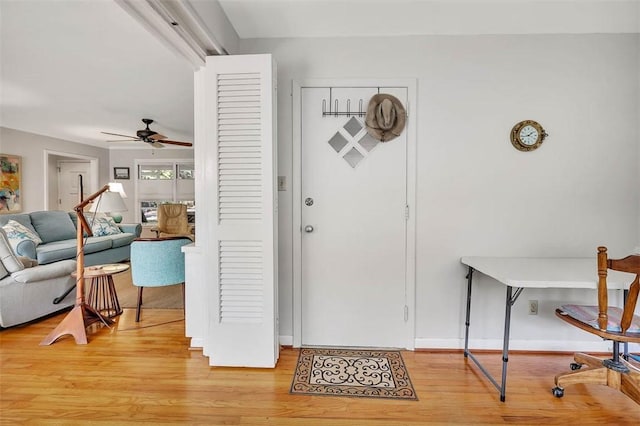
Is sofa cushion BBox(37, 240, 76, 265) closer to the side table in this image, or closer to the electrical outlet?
the side table

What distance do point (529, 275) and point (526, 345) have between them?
887mm

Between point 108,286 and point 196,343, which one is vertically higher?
point 108,286

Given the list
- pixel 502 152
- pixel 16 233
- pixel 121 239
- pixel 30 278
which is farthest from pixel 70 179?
pixel 502 152

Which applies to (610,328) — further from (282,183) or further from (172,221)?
(172,221)

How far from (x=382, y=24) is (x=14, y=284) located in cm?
365

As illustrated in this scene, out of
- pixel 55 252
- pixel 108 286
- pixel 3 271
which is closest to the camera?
pixel 3 271

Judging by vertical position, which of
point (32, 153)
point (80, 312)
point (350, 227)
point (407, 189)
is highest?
point (32, 153)

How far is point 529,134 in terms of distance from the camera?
223 cm

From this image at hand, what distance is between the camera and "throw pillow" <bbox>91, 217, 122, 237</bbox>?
5172mm

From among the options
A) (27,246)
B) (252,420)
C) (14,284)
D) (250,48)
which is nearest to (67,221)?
(27,246)

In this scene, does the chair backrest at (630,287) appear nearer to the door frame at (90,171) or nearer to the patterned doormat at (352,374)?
the patterned doormat at (352,374)

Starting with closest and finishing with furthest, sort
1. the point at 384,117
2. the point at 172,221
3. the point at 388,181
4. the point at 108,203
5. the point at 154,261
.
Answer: the point at 384,117 < the point at 388,181 < the point at 154,261 < the point at 108,203 < the point at 172,221

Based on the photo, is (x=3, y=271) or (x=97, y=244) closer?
(x=3, y=271)

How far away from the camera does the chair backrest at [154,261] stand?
276 cm
